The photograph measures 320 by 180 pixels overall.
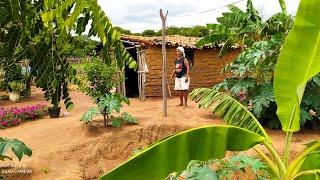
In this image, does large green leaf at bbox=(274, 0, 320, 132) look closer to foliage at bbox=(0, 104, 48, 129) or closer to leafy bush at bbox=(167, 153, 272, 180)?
leafy bush at bbox=(167, 153, 272, 180)

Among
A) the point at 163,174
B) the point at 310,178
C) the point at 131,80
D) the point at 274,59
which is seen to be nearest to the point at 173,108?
the point at 274,59

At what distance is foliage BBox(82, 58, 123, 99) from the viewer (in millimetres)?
9984

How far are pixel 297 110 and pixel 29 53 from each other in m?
1.94

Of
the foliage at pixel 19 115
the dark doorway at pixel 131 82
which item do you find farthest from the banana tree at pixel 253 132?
the dark doorway at pixel 131 82

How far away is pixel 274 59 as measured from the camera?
30.2ft

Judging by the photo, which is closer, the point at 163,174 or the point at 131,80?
the point at 163,174

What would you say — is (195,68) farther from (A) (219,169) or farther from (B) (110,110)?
(A) (219,169)

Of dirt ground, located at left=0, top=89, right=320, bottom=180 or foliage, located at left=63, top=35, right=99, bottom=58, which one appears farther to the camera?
dirt ground, located at left=0, top=89, right=320, bottom=180

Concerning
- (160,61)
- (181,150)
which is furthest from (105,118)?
(181,150)

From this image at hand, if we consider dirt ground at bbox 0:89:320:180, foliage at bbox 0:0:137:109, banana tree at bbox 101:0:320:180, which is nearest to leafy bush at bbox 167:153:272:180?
banana tree at bbox 101:0:320:180

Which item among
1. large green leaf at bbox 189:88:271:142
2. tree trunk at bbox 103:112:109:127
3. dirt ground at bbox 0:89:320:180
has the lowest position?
dirt ground at bbox 0:89:320:180

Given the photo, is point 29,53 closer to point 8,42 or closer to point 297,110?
point 8,42

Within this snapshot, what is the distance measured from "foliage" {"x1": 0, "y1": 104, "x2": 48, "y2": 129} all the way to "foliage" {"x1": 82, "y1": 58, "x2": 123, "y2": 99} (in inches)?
117

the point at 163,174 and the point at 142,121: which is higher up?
the point at 163,174
